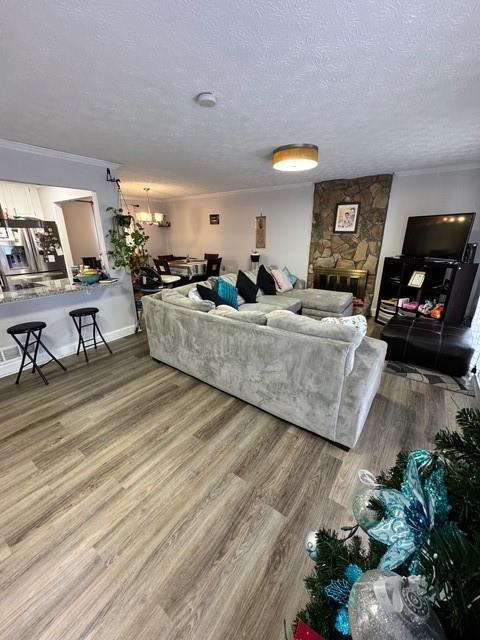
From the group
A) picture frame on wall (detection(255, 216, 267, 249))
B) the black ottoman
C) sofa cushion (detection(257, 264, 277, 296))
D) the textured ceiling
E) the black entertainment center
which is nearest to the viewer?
the textured ceiling

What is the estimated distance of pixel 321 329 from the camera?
6.15 ft

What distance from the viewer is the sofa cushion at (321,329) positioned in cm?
176

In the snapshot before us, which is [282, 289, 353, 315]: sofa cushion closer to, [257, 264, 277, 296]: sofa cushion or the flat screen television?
[257, 264, 277, 296]: sofa cushion

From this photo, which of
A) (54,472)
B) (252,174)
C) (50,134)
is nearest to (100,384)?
(54,472)

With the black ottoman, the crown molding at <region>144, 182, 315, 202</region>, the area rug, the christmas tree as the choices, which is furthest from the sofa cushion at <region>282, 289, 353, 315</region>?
the christmas tree

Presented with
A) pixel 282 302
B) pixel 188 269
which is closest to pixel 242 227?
pixel 188 269

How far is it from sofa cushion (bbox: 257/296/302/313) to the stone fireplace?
1541 mm

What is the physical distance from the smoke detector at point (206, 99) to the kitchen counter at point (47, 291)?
247cm

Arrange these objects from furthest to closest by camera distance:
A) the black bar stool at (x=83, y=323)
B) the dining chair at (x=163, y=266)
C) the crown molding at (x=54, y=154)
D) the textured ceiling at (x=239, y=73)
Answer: the dining chair at (x=163, y=266), the black bar stool at (x=83, y=323), the crown molding at (x=54, y=154), the textured ceiling at (x=239, y=73)

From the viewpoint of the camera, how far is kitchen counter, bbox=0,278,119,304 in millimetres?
2797

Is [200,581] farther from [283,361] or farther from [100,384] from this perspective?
[100,384]

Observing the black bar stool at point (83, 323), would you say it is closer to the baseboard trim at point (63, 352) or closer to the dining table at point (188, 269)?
the baseboard trim at point (63, 352)

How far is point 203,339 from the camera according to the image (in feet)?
8.36

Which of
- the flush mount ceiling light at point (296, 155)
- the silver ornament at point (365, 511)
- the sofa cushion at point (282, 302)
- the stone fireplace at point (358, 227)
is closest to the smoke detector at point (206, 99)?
the flush mount ceiling light at point (296, 155)
